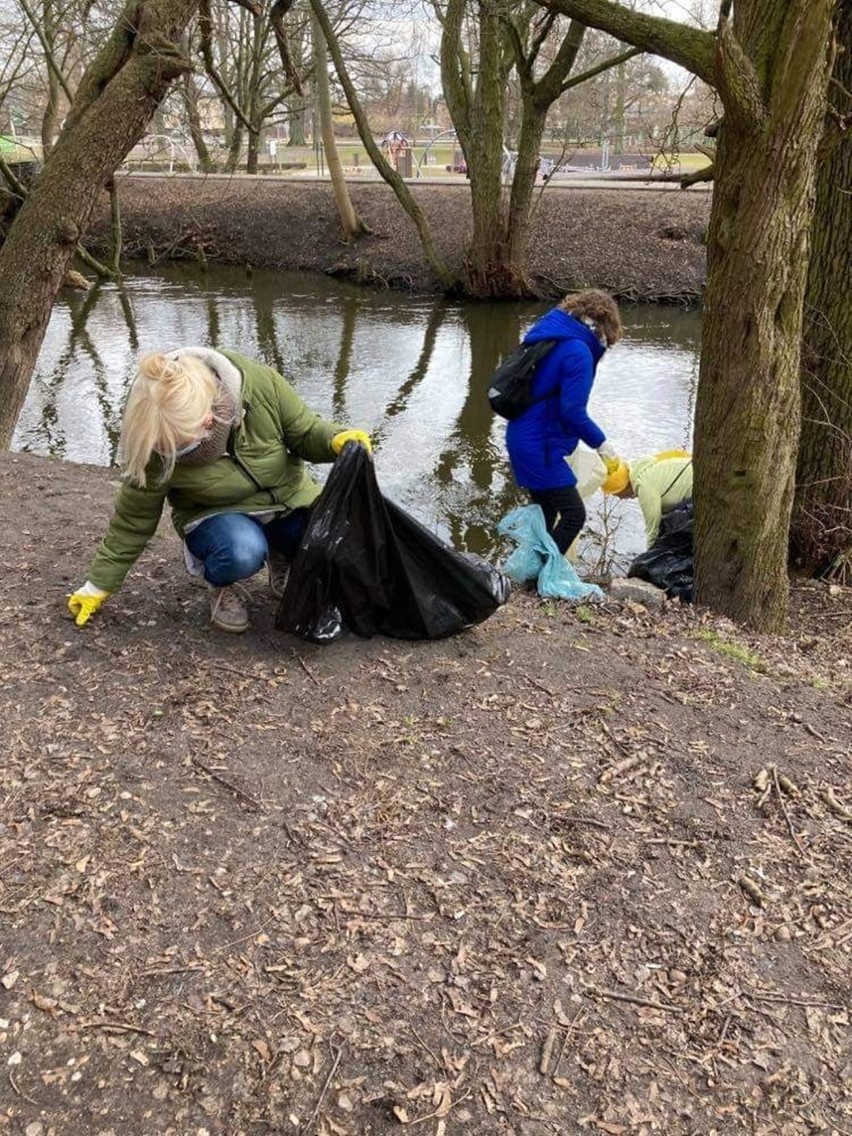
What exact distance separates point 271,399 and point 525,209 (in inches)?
510

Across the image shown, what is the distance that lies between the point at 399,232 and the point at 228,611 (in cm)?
1720

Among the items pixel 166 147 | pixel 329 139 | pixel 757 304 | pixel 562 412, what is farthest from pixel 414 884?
pixel 166 147

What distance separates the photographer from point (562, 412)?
4988mm

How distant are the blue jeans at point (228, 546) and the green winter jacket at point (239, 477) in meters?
0.05

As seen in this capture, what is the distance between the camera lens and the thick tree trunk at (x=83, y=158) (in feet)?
20.2

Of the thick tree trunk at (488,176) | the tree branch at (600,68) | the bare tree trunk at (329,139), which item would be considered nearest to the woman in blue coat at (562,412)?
the tree branch at (600,68)

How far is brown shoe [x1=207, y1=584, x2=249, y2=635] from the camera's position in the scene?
3.63 m

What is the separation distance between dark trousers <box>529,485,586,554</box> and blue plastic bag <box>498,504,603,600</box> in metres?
0.06

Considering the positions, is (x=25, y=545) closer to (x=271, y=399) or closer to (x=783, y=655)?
(x=271, y=399)

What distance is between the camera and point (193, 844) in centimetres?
257

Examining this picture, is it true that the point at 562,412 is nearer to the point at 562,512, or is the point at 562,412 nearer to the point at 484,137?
the point at 562,512

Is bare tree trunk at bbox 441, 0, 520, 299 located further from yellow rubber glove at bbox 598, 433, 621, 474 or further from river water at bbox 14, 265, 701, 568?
yellow rubber glove at bbox 598, 433, 621, 474

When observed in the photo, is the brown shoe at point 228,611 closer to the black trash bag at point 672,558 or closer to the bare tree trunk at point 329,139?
the black trash bag at point 672,558

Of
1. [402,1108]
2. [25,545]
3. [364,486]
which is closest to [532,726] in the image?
[364,486]
